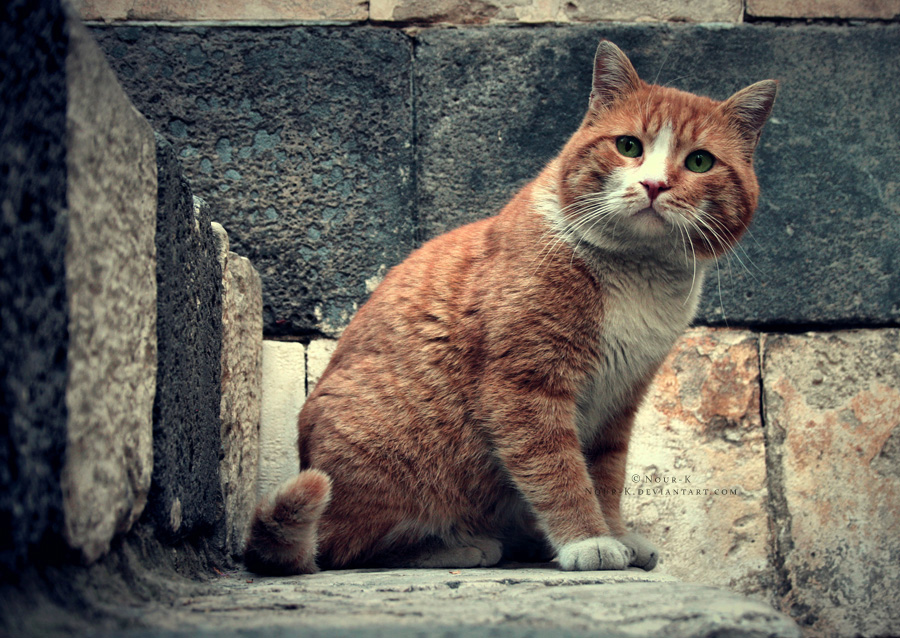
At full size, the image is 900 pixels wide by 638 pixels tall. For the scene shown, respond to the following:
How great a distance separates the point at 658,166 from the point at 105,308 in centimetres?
134

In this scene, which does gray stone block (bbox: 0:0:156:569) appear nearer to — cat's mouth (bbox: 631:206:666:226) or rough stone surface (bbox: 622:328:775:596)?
cat's mouth (bbox: 631:206:666:226)

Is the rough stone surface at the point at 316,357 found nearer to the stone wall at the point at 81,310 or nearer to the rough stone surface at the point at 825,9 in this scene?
the stone wall at the point at 81,310

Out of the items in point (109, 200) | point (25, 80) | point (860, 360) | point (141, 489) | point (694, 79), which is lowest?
point (141, 489)

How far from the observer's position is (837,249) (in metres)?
2.52

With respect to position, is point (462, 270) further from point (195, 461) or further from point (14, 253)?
point (14, 253)

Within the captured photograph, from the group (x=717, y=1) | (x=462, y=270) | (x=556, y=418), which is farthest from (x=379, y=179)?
(x=717, y=1)

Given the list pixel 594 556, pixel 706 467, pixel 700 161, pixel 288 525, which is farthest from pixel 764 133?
pixel 288 525

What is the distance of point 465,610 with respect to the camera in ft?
3.43

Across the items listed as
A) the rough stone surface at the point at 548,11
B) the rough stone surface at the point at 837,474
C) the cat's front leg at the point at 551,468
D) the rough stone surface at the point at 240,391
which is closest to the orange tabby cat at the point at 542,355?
the cat's front leg at the point at 551,468

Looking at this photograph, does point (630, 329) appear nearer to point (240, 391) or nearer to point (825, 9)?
point (240, 391)

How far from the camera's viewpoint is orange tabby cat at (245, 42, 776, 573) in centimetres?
172

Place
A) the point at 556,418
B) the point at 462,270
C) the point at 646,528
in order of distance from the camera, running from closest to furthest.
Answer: the point at 556,418 → the point at 462,270 → the point at 646,528

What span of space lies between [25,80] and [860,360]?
8.70ft

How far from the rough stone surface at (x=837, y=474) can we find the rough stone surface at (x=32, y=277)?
7.63 feet
